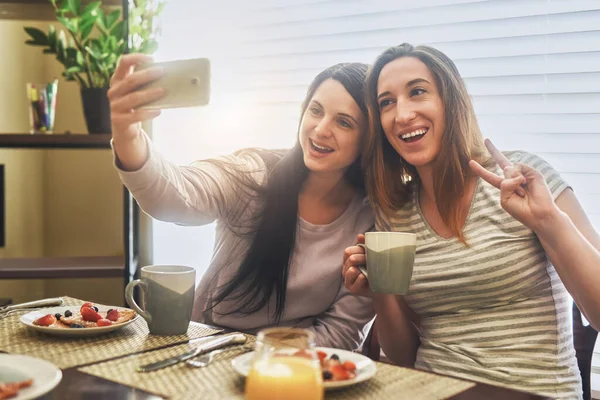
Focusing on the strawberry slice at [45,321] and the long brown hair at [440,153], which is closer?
the strawberry slice at [45,321]

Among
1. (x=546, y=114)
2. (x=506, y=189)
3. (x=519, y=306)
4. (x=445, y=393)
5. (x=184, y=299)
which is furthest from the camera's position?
(x=546, y=114)

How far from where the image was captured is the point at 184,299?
1179mm

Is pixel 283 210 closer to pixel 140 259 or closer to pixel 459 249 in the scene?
pixel 459 249

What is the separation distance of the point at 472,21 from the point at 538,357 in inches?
44.9

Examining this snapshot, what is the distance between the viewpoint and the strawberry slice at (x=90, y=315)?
3.94 feet

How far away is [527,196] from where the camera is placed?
129cm

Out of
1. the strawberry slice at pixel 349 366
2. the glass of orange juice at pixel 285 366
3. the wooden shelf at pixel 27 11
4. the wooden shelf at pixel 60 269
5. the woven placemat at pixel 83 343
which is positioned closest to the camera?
the glass of orange juice at pixel 285 366

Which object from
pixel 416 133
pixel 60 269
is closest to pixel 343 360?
pixel 416 133

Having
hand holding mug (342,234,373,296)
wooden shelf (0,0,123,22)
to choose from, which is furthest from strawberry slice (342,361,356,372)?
wooden shelf (0,0,123,22)

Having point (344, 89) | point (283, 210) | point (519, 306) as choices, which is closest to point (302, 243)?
point (283, 210)

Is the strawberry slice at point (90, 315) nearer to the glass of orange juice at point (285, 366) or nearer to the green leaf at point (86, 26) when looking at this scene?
the glass of orange juice at point (285, 366)

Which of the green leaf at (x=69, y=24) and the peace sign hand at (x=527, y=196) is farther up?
the green leaf at (x=69, y=24)

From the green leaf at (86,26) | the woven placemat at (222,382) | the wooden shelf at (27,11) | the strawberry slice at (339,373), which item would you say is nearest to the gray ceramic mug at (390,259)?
the woven placemat at (222,382)

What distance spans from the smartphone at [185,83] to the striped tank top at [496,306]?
2.08 feet
